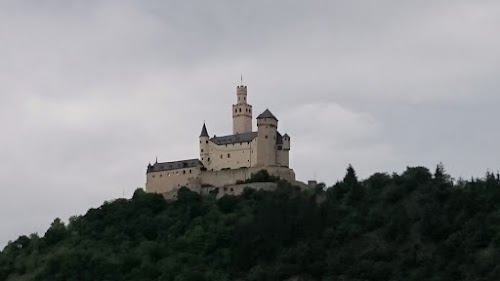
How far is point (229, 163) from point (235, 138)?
2.40 metres

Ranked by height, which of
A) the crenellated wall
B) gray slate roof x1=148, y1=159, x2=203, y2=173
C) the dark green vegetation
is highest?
gray slate roof x1=148, y1=159, x2=203, y2=173

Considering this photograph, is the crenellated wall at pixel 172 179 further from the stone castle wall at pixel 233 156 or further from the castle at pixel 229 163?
the stone castle wall at pixel 233 156

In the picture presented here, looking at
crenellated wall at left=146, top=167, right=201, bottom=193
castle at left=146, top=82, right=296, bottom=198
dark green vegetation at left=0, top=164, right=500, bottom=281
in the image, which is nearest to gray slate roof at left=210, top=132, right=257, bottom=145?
castle at left=146, top=82, right=296, bottom=198

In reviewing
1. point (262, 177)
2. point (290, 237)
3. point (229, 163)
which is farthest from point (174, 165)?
point (290, 237)

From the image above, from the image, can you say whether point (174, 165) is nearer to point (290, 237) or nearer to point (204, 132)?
point (204, 132)

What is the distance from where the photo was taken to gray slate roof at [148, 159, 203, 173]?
105000 mm

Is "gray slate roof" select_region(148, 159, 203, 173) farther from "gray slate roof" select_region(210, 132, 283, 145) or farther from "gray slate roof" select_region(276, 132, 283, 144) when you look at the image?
"gray slate roof" select_region(276, 132, 283, 144)

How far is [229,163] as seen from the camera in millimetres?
103750

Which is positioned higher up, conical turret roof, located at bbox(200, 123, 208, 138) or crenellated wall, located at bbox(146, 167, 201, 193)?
conical turret roof, located at bbox(200, 123, 208, 138)

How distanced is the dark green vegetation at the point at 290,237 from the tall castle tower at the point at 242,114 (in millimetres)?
10924

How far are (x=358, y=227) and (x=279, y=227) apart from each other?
6134 millimetres

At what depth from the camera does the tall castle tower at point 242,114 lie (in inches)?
4262

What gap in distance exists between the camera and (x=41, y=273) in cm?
Result: 9206

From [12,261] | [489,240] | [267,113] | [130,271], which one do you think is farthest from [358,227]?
[12,261]
